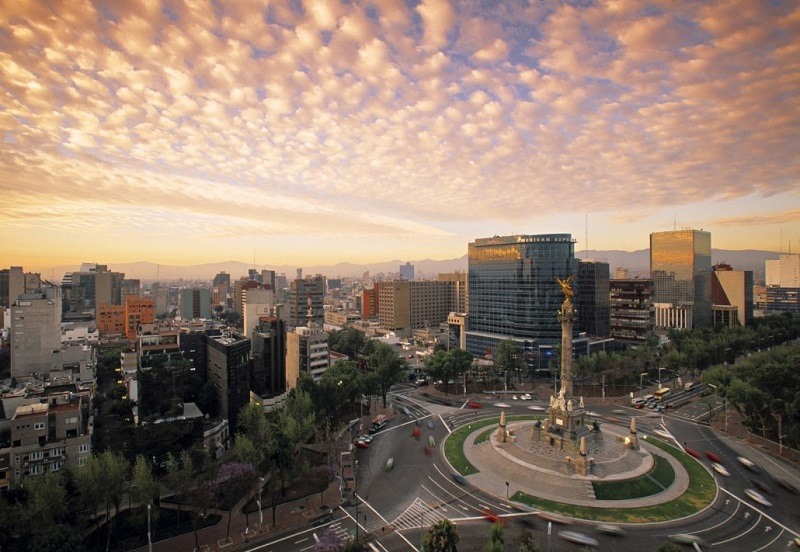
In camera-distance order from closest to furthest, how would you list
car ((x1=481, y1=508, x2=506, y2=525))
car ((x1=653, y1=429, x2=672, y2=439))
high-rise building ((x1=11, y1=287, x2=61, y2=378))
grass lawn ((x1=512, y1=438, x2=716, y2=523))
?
car ((x1=481, y1=508, x2=506, y2=525)) → grass lawn ((x1=512, y1=438, x2=716, y2=523)) → car ((x1=653, y1=429, x2=672, y2=439)) → high-rise building ((x1=11, y1=287, x2=61, y2=378))

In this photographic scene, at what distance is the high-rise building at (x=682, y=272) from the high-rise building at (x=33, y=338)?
16541 centimetres

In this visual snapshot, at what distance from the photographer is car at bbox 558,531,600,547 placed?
1489 inches

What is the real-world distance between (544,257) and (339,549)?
84.3 m

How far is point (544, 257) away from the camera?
105875mm

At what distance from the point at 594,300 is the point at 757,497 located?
77779mm

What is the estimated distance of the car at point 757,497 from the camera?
44.4 metres

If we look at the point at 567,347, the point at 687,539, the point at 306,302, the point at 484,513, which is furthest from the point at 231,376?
the point at 306,302

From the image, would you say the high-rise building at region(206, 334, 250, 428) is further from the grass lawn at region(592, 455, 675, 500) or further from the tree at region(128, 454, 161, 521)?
the grass lawn at region(592, 455, 675, 500)

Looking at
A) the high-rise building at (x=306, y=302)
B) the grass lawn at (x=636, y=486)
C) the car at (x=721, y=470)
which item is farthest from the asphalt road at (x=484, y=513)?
the high-rise building at (x=306, y=302)

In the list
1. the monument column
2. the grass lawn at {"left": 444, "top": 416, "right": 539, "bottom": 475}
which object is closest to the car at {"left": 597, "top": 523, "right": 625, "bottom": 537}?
the grass lawn at {"left": 444, "top": 416, "right": 539, "bottom": 475}

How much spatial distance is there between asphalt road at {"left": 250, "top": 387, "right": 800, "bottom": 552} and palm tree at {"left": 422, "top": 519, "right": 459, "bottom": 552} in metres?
6.39

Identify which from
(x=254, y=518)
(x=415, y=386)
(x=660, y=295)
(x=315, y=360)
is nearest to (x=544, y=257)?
(x=415, y=386)

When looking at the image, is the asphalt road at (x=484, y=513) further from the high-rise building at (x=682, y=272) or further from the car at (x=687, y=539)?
the high-rise building at (x=682, y=272)

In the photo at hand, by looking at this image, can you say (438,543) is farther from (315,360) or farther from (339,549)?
(315,360)
